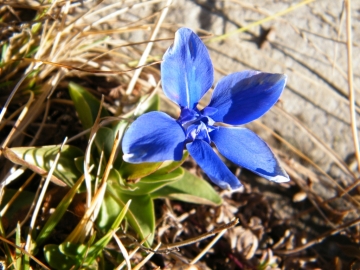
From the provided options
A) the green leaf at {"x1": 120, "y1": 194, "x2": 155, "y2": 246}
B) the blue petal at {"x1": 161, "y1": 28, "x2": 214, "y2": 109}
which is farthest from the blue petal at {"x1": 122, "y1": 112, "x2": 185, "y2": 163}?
the green leaf at {"x1": 120, "y1": 194, "x2": 155, "y2": 246}

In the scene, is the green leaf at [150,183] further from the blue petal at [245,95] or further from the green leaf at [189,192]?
the blue petal at [245,95]

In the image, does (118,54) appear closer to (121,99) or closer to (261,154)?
(121,99)

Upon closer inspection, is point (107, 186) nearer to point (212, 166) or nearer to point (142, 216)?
point (142, 216)

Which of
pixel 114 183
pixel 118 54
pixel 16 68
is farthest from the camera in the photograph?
pixel 118 54

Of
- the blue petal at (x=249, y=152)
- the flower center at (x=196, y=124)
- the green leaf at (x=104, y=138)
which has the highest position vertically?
the flower center at (x=196, y=124)

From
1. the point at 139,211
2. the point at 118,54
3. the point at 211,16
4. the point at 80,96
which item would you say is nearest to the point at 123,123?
the point at 80,96

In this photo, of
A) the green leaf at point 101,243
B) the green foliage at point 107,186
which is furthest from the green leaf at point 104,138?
the green leaf at point 101,243

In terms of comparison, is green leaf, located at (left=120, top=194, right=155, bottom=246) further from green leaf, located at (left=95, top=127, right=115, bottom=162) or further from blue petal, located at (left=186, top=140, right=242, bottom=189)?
blue petal, located at (left=186, top=140, right=242, bottom=189)

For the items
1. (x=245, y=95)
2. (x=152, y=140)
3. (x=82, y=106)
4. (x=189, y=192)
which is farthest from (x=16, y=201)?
(x=245, y=95)
